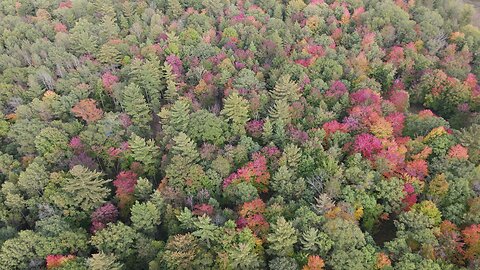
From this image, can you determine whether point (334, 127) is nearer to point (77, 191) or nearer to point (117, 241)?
point (117, 241)

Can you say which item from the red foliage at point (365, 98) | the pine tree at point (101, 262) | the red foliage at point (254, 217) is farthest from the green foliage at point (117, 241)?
the red foliage at point (365, 98)

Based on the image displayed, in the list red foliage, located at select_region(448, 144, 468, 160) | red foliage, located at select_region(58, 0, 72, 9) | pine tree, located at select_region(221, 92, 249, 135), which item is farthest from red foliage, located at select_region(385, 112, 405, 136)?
red foliage, located at select_region(58, 0, 72, 9)

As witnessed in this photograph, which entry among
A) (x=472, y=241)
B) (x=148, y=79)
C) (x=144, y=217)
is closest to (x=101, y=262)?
(x=144, y=217)

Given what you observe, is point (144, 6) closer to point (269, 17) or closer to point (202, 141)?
point (269, 17)

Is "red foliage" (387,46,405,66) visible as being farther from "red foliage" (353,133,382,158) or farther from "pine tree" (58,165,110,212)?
"pine tree" (58,165,110,212)

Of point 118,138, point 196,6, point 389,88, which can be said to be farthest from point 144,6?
point 389,88

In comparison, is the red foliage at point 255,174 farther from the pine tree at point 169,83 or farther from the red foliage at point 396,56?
the red foliage at point 396,56

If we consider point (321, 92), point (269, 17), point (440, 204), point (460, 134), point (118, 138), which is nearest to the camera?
point (440, 204)
